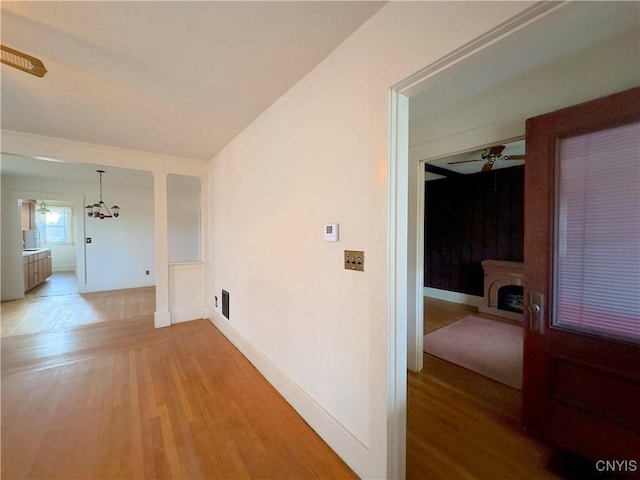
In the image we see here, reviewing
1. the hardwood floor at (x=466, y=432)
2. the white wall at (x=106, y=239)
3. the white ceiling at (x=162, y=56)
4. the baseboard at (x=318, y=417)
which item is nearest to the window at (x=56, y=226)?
the white wall at (x=106, y=239)

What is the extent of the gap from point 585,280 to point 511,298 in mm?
3354

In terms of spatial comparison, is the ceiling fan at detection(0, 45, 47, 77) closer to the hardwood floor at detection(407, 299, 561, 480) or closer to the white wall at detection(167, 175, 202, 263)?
the hardwood floor at detection(407, 299, 561, 480)

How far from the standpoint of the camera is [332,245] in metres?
1.65

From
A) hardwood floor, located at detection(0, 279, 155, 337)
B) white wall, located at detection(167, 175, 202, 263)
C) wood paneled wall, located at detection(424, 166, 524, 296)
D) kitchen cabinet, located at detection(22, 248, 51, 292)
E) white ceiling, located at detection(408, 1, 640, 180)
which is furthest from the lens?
white wall, located at detection(167, 175, 202, 263)

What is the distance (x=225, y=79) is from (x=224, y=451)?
250 centimetres

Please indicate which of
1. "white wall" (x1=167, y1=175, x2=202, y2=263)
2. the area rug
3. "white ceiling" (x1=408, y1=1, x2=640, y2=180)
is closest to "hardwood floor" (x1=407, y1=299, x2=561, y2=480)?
the area rug

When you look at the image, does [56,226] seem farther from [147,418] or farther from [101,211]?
[147,418]

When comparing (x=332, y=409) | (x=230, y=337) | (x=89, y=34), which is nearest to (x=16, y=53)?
(x=89, y=34)

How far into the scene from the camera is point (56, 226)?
29.0 feet

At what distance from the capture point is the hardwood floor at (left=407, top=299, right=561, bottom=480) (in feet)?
4.86

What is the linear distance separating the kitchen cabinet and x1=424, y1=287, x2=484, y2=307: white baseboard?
8517 millimetres

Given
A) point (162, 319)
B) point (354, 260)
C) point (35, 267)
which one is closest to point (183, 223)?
point (162, 319)

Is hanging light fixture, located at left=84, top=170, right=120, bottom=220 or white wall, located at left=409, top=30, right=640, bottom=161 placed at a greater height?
white wall, located at left=409, top=30, right=640, bottom=161

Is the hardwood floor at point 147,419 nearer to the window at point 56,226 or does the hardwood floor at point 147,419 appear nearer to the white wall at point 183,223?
the white wall at point 183,223
